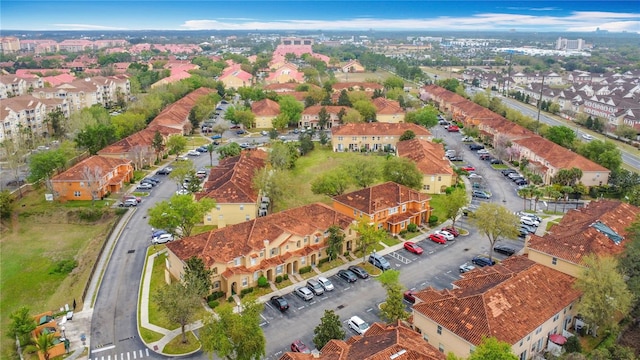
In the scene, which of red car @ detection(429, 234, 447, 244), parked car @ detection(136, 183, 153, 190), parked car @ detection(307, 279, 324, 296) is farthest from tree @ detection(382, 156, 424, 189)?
parked car @ detection(136, 183, 153, 190)

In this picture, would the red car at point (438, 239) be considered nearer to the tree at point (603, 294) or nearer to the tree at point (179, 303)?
the tree at point (603, 294)

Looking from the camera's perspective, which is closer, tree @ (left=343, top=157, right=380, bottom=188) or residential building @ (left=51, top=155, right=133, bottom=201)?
tree @ (left=343, top=157, right=380, bottom=188)

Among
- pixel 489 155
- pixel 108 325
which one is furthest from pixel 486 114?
pixel 108 325

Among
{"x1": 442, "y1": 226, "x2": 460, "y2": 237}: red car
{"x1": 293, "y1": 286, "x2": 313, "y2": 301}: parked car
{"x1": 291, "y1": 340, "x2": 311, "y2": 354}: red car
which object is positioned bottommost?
{"x1": 291, "y1": 340, "x2": 311, "y2": 354}: red car

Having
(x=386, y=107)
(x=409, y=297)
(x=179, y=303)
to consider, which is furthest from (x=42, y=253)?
(x=386, y=107)

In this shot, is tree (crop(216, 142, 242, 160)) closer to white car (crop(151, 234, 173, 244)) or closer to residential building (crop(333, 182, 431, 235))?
residential building (crop(333, 182, 431, 235))

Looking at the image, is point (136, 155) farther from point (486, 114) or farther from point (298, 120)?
point (486, 114)
